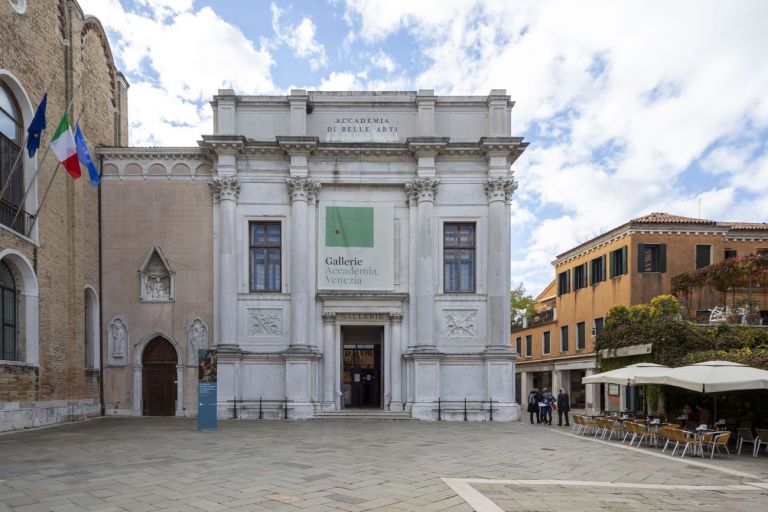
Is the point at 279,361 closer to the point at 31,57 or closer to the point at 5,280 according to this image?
the point at 5,280

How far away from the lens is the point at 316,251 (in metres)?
21.5

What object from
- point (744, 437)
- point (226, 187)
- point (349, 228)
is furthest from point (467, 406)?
point (226, 187)

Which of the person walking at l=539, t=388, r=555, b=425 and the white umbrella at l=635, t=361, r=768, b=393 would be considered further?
the person walking at l=539, t=388, r=555, b=425

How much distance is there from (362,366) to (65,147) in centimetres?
1320

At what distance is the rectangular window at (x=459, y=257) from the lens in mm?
21703

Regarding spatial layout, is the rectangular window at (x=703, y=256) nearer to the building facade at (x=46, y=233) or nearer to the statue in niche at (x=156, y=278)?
the statue in niche at (x=156, y=278)

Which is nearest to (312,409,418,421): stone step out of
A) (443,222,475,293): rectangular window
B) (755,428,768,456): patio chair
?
(443,222,475,293): rectangular window

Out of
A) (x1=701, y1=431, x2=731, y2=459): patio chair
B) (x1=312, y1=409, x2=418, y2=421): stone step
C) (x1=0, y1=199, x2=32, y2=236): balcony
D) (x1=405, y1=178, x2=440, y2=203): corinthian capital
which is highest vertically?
(x1=405, y1=178, x2=440, y2=203): corinthian capital

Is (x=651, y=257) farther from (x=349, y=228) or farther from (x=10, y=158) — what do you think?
(x=10, y=158)

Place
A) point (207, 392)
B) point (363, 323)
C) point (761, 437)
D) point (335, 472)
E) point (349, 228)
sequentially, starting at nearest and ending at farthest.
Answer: point (335, 472) < point (761, 437) < point (207, 392) < point (363, 323) < point (349, 228)

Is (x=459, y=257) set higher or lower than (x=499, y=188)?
lower

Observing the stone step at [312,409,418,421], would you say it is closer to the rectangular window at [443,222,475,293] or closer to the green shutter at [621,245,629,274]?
the rectangular window at [443,222,475,293]

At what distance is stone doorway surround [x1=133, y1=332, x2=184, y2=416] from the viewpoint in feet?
68.7

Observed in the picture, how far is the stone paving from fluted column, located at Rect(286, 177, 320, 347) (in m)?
5.14
